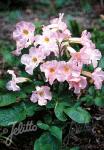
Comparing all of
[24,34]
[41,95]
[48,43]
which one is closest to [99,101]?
[41,95]

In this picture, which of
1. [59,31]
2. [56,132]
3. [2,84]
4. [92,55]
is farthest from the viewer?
[2,84]

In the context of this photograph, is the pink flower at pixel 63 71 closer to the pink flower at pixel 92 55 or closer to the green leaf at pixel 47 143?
the pink flower at pixel 92 55

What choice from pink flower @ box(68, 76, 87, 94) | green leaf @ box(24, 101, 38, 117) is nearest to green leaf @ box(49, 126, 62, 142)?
green leaf @ box(24, 101, 38, 117)

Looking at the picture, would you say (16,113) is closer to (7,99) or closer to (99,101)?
(7,99)

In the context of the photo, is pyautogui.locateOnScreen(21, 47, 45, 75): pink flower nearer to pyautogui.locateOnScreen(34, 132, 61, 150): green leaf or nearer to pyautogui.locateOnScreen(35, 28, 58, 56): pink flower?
pyautogui.locateOnScreen(35, 28, 58, 56): pink flower

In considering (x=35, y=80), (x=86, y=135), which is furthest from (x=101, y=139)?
(x=35, y=80)

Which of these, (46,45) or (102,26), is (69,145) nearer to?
(46,45)
